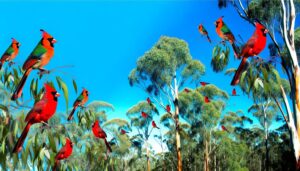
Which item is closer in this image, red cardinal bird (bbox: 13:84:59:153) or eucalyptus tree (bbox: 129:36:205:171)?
red cardinal bird (bbox: 13:84:59:153)

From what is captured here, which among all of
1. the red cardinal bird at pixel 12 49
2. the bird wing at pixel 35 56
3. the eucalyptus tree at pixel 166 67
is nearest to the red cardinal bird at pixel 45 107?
the bird wing at pixel 35 56

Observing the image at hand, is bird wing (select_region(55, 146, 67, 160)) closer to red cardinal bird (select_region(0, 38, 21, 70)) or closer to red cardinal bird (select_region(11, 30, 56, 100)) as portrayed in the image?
red cardinal bird (select_region(0, 38, 21, 70))

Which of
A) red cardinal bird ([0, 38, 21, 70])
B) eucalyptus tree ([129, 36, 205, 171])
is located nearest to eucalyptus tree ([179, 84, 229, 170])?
eucalyptus tree ([129, 36, 205, 171])

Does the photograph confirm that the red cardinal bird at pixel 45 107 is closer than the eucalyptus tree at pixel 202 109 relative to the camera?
Yes

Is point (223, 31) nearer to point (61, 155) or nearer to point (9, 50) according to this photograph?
point (61, 155)

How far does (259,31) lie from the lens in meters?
2.02

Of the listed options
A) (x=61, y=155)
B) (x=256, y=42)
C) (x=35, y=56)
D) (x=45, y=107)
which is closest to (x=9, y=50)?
(x=61, y=155)

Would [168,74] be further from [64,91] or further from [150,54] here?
[64,91]

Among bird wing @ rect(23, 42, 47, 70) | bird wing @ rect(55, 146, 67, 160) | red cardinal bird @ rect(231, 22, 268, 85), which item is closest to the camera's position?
red cardinal bird @ rect(231, 22, 268, 85)

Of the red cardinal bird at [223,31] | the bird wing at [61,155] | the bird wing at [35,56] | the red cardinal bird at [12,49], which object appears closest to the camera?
the bird wing at [35,56]

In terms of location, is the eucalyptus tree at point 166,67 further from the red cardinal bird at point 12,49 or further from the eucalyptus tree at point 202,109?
the red cardinal bird at point 12,49

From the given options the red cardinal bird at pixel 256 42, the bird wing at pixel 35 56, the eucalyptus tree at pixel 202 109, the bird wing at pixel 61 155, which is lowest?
the bird wing at pixel 61 155

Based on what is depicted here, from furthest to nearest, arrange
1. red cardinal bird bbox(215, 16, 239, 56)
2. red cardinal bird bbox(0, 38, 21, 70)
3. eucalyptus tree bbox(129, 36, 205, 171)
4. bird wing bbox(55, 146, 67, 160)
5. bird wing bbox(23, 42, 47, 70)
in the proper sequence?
eucalyptus tree bbox(129, 36, 205, 171) < red cardinal bird bbox(0, 38, 21, 70) < bird wing bbox(55, 146, 67, 160) < red cardinal bird bbox(215, 16, 239, 56) < bird wing bbox(23, 42, 47, 70)

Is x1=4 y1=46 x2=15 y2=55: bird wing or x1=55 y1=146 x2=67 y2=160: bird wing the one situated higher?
x1=4 y1=46 x2=15 y2=55: bird wing
